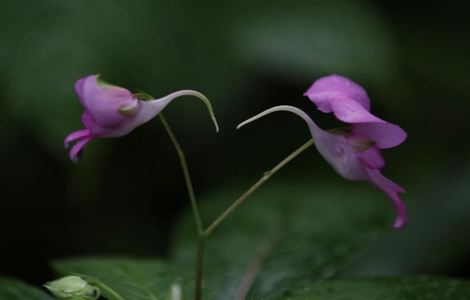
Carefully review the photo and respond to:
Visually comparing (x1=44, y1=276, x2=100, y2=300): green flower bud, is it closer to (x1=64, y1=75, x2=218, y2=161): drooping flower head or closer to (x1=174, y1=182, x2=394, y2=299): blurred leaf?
(x1=64, y1=75, x2=218, y2=161): drooping flower head

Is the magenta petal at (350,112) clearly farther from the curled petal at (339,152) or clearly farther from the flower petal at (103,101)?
the flower petal at (103,101)

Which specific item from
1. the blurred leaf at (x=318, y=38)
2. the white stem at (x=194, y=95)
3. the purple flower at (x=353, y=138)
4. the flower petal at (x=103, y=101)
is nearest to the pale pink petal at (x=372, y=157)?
the purple flower at (x=353, y=138)

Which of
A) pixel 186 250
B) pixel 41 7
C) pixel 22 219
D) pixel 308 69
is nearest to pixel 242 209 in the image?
pixel 186 250

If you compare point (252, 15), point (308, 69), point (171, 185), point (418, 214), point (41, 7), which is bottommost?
point (418, 214)

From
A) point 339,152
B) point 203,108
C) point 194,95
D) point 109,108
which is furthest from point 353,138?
point 203,108

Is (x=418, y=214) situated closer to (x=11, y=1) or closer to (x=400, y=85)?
(x=400, y=85)

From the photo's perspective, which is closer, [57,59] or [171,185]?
[57,59]
